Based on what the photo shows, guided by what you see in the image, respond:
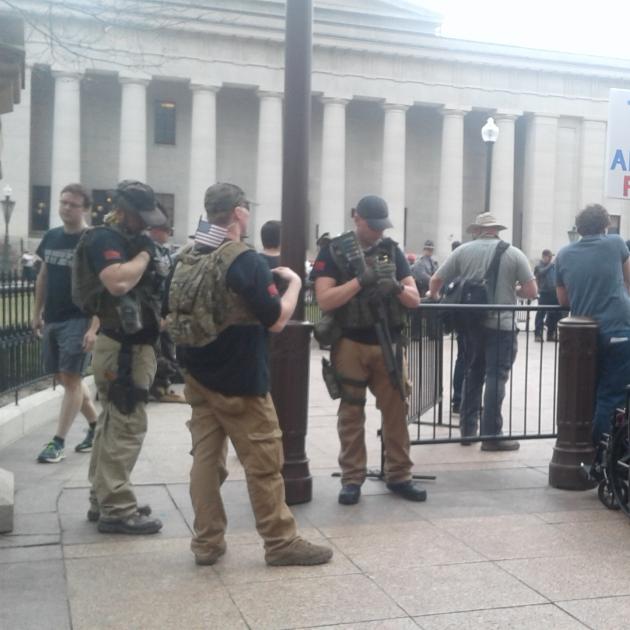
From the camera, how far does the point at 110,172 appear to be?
163 ft

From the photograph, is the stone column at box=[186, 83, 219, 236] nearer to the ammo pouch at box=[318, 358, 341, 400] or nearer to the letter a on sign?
the letter a on sign

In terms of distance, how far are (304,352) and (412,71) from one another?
4616 centimetres

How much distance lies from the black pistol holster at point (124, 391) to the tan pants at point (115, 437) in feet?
0.10

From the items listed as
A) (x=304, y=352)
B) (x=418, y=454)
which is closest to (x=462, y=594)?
(x=304, y=352)

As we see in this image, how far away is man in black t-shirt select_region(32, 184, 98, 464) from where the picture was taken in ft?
23.4

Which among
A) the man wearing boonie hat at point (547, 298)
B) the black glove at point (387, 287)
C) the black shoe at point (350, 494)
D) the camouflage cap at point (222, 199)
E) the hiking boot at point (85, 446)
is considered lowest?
the hiking boot at point (85, 446)

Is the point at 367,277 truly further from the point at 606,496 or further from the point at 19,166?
the point at 19,166

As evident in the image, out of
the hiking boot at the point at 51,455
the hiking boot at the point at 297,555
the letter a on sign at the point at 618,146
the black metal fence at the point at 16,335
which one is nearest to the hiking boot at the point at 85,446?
the hiking boot at the point at 51,455

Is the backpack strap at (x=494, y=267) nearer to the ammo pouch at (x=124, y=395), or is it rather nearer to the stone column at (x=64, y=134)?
the ammo pouch at (x=124, y=395)

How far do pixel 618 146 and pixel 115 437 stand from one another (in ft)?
14.5

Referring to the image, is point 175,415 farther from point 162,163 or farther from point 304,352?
point 162,163

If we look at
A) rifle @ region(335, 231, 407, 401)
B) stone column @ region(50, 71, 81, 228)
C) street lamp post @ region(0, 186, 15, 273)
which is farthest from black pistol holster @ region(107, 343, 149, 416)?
stone column @ region(50, 71, 81, 228)

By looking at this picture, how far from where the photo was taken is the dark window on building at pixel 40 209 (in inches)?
1871

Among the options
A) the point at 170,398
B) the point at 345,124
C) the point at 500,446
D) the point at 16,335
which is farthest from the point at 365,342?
the point at 345,124
